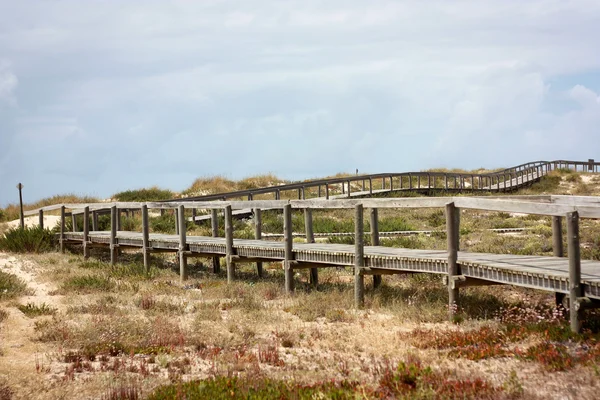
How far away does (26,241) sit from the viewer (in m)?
25.0

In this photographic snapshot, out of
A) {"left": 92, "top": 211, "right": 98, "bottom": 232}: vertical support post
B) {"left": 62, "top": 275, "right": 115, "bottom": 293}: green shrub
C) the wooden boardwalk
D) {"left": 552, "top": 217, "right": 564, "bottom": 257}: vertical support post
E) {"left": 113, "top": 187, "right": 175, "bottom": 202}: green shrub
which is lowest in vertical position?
{"left": 62, "top": 275, "right": 115, "bottom": 293}: green shrub

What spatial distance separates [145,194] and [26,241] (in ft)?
52.1

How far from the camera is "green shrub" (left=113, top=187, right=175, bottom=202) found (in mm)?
40219

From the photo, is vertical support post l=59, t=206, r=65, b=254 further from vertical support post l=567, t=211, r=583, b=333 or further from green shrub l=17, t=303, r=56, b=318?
vertical support post l=567, t=211, r=583, b=333

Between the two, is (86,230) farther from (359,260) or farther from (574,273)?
(574,273)

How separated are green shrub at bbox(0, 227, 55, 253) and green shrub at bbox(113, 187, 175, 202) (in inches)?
558

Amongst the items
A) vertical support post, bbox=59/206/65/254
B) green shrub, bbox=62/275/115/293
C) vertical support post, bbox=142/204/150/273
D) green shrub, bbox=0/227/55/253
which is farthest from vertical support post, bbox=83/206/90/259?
green shrub, bbox=62/275/115/293

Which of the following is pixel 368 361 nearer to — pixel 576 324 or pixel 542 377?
pixel 542 377

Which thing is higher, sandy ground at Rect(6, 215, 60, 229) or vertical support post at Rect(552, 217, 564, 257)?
sandy ground at Rect(6, 215, 60, 229)

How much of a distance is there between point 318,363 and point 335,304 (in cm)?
408

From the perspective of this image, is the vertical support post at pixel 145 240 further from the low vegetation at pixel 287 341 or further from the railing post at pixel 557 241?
the railing post at pixel 557 241

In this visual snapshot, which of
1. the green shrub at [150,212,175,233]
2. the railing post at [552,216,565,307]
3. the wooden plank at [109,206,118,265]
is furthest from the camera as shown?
the green shrub at [150,212,175,233]

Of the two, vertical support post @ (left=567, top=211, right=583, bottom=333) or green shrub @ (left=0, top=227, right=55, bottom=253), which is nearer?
vertical support post @ (left=567, top=211, right=583, bottom=333)

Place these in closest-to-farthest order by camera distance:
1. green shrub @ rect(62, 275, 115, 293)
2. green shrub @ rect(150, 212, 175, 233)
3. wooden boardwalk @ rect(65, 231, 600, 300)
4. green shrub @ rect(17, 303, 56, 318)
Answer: wooden boardwalk @ rect(65, 231, 600, 300), green shrub @ rect(17, 303, 56, 318), green shrub @ rect(62, 275, 115, 293), green shrub @ rect(150, 212, 175, 233)
